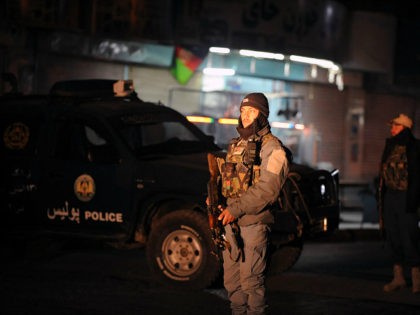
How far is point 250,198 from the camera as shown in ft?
24.0

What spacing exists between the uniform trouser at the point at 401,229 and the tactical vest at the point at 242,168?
308cm

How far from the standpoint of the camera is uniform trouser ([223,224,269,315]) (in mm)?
7465

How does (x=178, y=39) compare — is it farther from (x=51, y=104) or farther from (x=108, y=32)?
(x=51, y=104)

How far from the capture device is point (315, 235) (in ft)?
34.9

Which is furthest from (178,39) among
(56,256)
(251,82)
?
(56,256)

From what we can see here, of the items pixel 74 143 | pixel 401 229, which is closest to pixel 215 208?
pixel 401 229

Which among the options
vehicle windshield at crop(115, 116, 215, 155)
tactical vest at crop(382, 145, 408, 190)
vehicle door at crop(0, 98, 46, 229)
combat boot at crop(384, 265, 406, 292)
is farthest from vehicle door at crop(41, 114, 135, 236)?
combat boot at crop(384, 265, 406, 292)

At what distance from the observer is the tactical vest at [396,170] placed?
1021cm

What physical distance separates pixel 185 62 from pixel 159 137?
247 inches

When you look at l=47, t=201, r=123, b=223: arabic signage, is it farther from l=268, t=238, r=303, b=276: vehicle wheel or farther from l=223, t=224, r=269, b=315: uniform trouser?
l=223, t=224, r=269, b=315: uniform trouser

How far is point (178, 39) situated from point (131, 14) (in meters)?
1.01

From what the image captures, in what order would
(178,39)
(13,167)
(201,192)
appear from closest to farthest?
(201,192) → (13,167) → (178,39)

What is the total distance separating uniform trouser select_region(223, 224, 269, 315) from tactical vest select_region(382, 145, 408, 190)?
2977 mm

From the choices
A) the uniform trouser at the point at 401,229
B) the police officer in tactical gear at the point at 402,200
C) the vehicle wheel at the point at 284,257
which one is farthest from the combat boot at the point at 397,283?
the vehicle wheel at the point at 284,257
